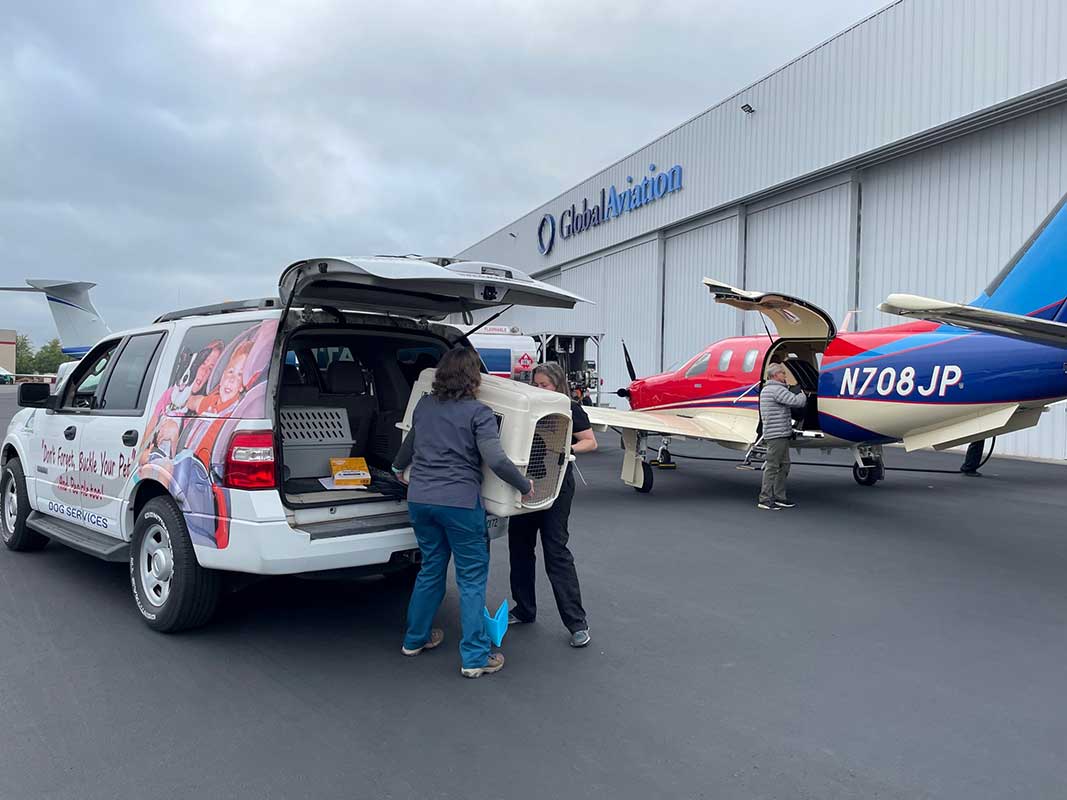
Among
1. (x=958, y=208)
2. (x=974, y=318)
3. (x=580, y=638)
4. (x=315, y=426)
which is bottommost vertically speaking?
(x=580, y=638)

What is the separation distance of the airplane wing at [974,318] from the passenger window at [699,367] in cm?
613

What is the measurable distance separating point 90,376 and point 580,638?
4.44 meters

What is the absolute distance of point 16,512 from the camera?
6.35m

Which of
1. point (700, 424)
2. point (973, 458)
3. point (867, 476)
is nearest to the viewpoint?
point (700, 424)

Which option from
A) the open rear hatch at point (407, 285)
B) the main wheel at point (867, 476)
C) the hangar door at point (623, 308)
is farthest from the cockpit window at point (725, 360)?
the hangar door at point (623, 308)

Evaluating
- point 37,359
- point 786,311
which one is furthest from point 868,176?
point 37,359

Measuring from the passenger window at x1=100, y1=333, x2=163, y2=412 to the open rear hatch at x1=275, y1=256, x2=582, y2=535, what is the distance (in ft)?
2.96

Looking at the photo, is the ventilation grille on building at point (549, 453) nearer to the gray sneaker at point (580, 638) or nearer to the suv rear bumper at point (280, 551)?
the gray sneaker at point (580, 638)

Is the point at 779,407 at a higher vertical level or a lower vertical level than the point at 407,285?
lower

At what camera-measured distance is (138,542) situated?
463 cm

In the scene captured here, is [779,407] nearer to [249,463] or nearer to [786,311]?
[786,311]

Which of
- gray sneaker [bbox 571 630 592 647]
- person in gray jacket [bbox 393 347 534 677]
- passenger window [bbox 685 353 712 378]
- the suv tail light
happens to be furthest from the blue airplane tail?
Result: the suv tail light

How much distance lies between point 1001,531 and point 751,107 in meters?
17.1

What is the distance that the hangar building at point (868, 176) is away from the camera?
15188 mm
